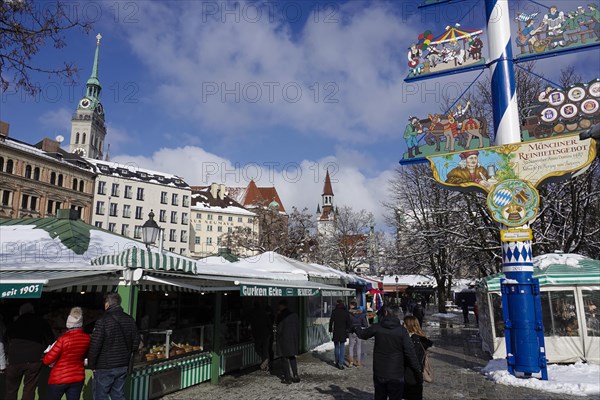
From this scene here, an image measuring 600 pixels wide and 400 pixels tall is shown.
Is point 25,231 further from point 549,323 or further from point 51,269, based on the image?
point 549,323

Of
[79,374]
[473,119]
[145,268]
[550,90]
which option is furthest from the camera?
[473,119]

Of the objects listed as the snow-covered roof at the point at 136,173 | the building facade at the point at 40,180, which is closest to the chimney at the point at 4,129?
the building facade at the point at 40,180

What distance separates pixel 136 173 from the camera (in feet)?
221

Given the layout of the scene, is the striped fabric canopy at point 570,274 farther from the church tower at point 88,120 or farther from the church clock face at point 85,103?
the church clock face at point 85,103

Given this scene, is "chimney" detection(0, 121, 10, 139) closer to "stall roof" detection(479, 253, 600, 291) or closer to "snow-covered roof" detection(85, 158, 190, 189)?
"snow-covered roof" detection(85, 158, 190, 189)

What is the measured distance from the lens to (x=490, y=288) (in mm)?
13367

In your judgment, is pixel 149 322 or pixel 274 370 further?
pixel 274 370

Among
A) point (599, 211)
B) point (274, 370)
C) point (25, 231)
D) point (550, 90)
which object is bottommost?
point (274, 370)

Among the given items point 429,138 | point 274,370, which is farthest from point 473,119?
point 274,370

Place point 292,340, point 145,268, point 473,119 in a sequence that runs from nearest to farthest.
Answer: point 145,268
point 292,340
point 473,119

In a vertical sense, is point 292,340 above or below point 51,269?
below

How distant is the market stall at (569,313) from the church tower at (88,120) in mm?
113032

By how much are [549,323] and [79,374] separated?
39.2ft

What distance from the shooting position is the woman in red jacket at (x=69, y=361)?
5.36 metres
